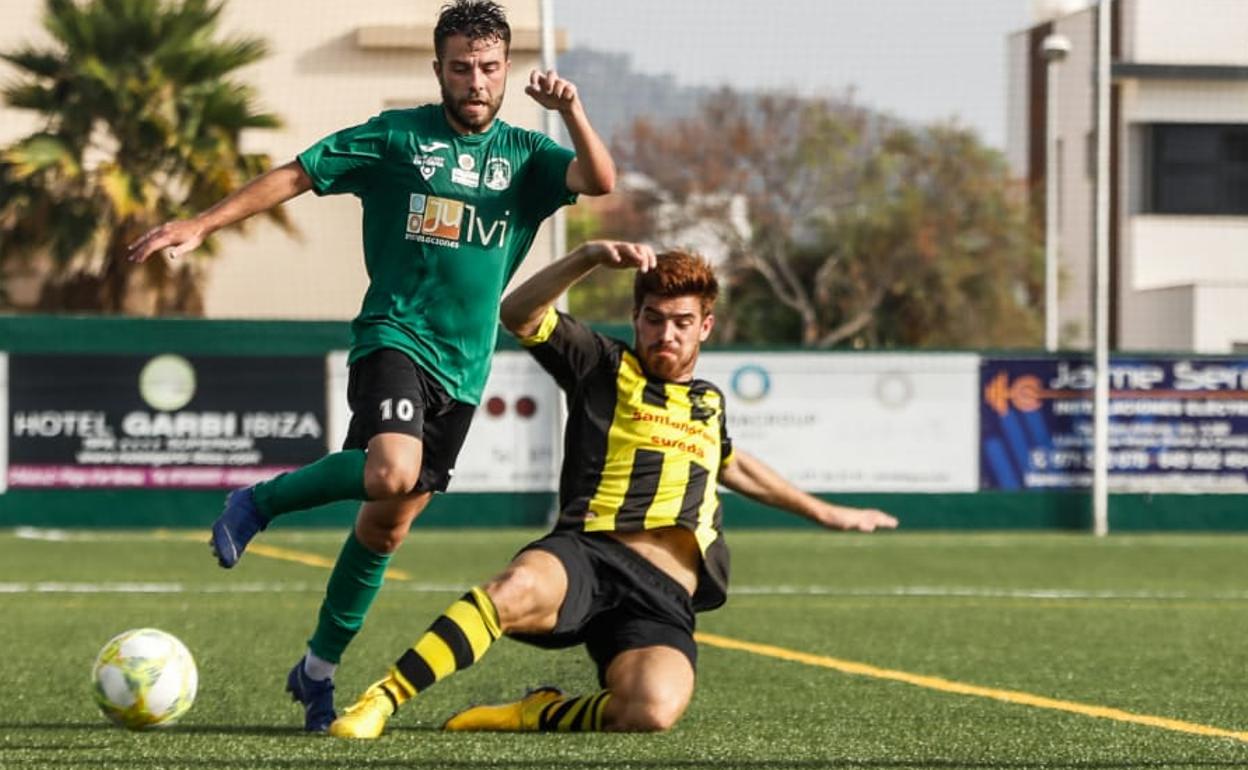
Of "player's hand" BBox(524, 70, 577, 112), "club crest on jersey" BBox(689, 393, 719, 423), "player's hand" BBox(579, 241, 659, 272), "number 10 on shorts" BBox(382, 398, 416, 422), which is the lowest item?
"club crest on jersey" BBox(689, 393, 719, 423)

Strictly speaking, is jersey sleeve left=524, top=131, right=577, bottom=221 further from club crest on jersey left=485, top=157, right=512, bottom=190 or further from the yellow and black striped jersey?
the yellow and black striped jersey

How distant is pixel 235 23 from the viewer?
20.9 m

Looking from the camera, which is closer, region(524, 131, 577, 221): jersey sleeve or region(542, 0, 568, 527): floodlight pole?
region(524, 131, 577, 221): jersey sleeve

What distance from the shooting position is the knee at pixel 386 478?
5262mm

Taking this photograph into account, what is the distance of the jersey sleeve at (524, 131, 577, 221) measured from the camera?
5680 mm

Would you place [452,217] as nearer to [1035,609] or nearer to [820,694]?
[820,694]

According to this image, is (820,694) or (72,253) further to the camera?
(72,253)

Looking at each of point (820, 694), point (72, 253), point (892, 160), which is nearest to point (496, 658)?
point (820, 694)

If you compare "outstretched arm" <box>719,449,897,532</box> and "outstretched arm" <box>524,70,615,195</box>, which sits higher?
"outstretched arm" <box>524,70,615,195</box>

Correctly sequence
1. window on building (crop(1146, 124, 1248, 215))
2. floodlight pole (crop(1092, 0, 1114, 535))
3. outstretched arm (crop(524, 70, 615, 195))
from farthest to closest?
window on building (crop(1146, 124, 1248, 215))
floodlight pole (crop(1092, 0, 1114, 535))
outstretched arm (crop(524, 70, 615, 195))

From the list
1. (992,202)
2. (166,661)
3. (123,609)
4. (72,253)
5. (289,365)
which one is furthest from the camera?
(992,202)

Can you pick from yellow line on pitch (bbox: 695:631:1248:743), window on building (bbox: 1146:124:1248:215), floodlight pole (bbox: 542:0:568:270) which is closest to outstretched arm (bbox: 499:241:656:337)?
yellow line on pitch (bbox: 695:631:1248:743)

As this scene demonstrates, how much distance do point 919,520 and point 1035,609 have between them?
261 inches

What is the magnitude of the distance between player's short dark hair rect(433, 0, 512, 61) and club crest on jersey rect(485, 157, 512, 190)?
1.00 feet
